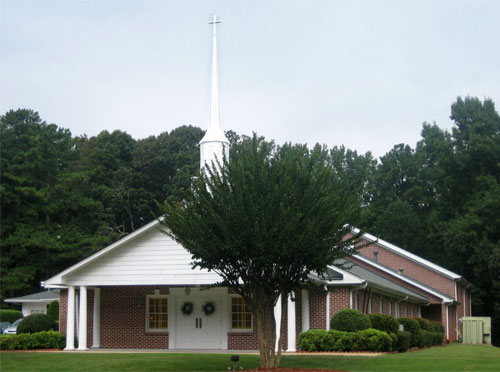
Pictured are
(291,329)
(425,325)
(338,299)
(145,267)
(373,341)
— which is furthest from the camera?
(425,325)

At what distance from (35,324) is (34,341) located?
97 centimetres

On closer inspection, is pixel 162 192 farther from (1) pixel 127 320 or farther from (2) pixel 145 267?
(2) pixel 145 267

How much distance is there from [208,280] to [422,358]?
8.50m

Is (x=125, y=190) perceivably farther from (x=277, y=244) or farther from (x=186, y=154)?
(x=277, y=244)

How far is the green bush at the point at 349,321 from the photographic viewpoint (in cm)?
2508

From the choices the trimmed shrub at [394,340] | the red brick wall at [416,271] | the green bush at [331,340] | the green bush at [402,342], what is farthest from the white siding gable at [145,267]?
the red brick wall at [416,271]

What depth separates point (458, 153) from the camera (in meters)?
60.5

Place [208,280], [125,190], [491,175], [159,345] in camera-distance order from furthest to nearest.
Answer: [125,190] → [491,175] → [159,345] → [208,280]

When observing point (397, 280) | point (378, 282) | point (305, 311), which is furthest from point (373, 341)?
point (397, 280)

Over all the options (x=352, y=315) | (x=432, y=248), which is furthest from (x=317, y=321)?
(x=432, y=248)

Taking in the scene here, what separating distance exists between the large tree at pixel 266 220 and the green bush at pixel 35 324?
43.3 ft

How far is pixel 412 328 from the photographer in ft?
96.5

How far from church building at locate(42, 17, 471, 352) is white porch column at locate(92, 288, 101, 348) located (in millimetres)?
42

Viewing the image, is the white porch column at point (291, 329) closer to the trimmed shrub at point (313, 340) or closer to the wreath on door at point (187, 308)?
the trimmed shrub at point (313, 340)
